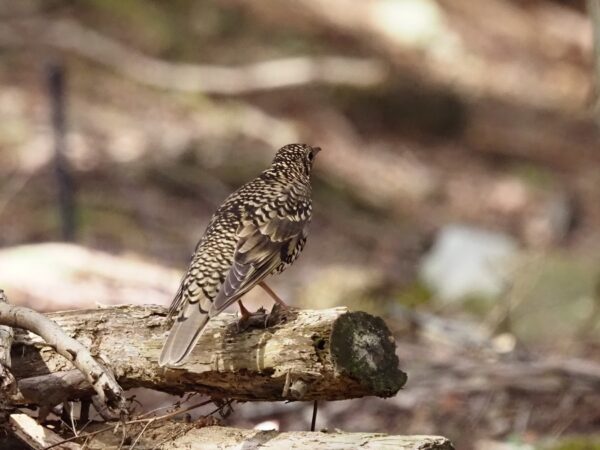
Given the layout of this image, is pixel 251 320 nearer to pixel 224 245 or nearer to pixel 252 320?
pixel 252 320

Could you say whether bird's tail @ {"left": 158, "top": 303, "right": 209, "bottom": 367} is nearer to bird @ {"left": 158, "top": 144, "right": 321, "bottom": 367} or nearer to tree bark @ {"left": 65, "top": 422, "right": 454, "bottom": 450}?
bird @ {"left": 158, "top": 144, "right": 321, "bottom": 367}

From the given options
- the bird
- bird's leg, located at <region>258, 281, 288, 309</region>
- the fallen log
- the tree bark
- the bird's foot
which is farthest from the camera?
bird's leg, located at <region>258, 281, 288, 309</region>

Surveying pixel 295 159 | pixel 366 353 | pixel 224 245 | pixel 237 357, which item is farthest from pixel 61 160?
pixel 366 353

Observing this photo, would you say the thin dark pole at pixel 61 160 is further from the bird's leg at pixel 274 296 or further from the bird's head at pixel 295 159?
the bird's leg at pixel 274 296

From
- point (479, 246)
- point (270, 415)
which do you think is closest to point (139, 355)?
point (270, 415)

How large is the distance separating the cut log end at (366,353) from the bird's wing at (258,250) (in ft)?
1.85

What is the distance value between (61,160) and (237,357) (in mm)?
8195

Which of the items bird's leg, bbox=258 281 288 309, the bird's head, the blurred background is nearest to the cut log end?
bird's leg, bbox=258 281 288 309

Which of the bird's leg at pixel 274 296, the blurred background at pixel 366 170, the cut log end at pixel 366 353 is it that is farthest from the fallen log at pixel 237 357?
the blurred background at pixel 366 170

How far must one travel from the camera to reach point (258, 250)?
544 centimetres

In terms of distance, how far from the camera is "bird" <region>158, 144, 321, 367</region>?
15.9 feet

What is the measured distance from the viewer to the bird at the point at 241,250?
4.83 metres

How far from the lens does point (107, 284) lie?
9805 mm

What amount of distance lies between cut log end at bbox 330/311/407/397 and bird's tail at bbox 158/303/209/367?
59 cm
